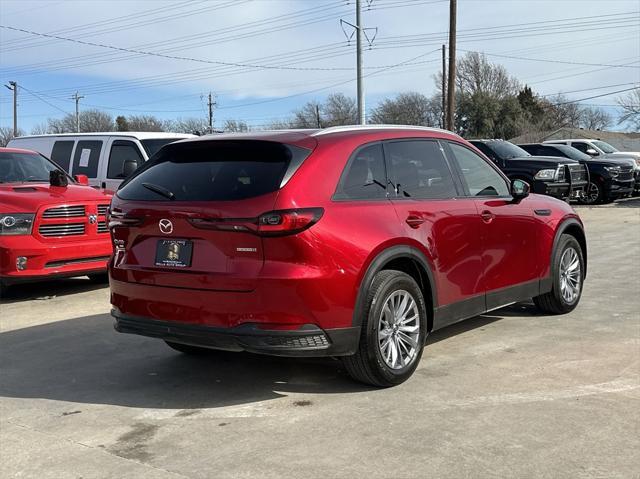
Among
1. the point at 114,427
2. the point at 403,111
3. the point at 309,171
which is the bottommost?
the point at 114,427

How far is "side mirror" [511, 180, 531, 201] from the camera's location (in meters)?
6.12

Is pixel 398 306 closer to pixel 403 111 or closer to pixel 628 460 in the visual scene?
pixel 628 460

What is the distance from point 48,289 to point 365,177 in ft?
19.7

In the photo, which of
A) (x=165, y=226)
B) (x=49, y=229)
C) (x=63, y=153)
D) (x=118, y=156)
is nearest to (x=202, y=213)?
(x=165, y=226)

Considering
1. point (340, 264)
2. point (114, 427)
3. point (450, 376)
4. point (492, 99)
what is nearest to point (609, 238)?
point (450, 376)

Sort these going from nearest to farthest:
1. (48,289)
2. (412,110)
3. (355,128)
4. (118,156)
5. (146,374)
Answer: (355,128) → (146,374) → (48,289) → (118,156) → (412,110)

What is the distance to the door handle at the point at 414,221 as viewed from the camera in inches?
189

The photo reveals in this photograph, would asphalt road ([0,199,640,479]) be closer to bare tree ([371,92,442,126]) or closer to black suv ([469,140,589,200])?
black suv ([469,140,589,200])

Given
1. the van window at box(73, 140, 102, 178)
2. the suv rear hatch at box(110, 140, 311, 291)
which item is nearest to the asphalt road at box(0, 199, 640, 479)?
the suv rear hatch at box(110, 140, 311, 291)

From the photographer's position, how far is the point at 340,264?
167 inches

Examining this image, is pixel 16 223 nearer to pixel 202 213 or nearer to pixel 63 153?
pixel 202 213

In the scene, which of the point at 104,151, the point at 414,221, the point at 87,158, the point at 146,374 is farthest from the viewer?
the point at 87,158

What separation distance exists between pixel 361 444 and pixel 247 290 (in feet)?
3.72

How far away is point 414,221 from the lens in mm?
4832
